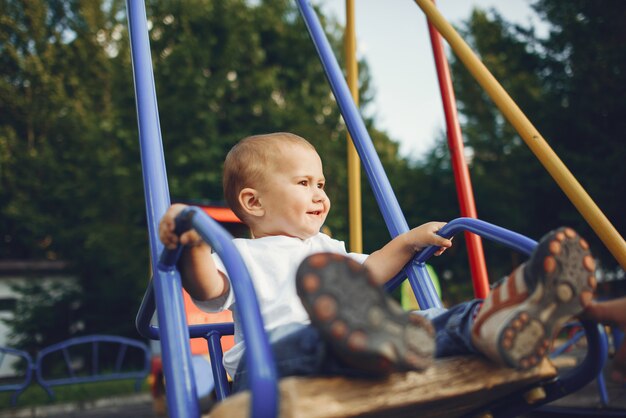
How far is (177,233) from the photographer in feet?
3.17

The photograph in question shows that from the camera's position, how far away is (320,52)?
201 centimetres

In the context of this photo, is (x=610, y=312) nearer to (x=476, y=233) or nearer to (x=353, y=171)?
(x=476, y=233)

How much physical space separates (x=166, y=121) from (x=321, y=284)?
943cm

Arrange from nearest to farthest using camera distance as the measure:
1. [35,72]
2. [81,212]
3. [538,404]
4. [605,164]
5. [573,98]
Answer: [538,404], [605,164], [573,98], [81,212], [35,72]

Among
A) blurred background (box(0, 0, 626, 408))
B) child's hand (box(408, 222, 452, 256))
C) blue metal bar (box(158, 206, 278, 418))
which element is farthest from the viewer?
blurred background (box(0, 0, 626, 408))

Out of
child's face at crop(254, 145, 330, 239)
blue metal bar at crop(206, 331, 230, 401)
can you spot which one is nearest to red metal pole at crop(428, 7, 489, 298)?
child's face at crop(254, 145, 330, 239)

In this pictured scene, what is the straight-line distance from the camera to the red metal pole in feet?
6.28

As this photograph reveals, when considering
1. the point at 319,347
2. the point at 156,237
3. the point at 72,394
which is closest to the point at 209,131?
the point at 72,394

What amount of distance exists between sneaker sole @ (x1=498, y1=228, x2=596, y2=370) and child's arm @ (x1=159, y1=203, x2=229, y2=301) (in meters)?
0.52

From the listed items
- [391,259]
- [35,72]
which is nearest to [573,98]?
[391,259]

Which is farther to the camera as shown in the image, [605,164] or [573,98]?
[573,98]

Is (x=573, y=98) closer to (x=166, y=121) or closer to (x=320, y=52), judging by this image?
(x=166, y=121)

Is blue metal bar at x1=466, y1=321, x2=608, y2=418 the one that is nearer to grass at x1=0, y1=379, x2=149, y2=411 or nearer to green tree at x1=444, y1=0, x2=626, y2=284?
grass at x1=0, y1=379, x2=149, y2=411

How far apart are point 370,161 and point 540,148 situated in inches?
20.4
